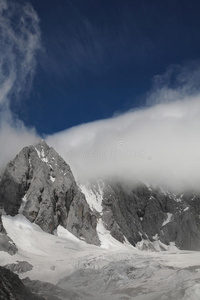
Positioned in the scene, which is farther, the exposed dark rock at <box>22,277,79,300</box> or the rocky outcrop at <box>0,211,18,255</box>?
the rocky outcrop at <box>0,211,18,255</box>

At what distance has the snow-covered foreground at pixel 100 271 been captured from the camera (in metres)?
54.5

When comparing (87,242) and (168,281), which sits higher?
(87,242)

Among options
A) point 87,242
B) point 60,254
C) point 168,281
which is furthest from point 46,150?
point 168,281

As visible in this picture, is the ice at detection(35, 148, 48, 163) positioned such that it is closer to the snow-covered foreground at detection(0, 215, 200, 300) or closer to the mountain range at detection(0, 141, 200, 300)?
the mountain range at detection(0, 141, 200, 300)

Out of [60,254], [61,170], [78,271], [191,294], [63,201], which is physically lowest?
[191,294]

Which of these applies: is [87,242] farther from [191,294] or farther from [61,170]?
[191,294]

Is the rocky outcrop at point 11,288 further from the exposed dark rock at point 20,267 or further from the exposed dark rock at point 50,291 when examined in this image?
the exposed dark rock at point 20,267

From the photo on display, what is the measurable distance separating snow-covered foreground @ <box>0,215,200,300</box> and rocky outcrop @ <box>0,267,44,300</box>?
22859mm

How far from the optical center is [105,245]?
513ft

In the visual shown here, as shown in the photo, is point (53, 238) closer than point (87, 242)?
Yes

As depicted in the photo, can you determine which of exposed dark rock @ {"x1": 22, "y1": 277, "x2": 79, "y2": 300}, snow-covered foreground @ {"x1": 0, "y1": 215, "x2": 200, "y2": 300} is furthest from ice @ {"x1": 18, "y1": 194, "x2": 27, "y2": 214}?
exposed dark rock @ {"x1": 22, "y1": 277, "x2": 79, "y2": 300}

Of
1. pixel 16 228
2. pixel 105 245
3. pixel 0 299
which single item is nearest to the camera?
pixel 0 299

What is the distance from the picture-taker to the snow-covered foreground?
5447cm

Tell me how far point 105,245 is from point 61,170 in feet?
135
